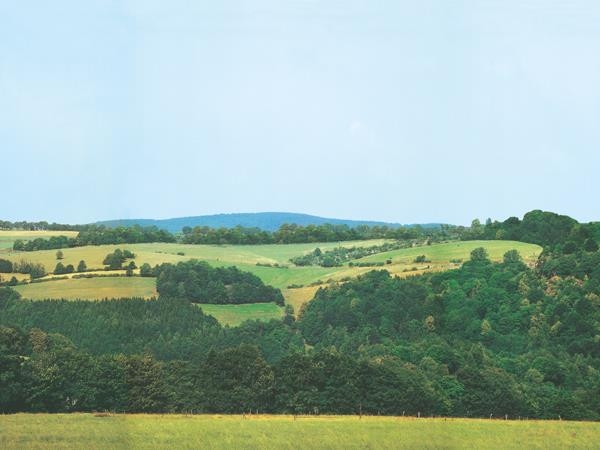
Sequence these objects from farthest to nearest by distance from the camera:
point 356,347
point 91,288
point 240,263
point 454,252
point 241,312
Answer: point 240,263 → point 454,252 → point 241,312 → point 91,288 → point 356,347

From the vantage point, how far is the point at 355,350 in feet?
413

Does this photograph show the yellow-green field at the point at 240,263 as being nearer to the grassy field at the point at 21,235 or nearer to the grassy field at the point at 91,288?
the grassy field at the point at 91,288

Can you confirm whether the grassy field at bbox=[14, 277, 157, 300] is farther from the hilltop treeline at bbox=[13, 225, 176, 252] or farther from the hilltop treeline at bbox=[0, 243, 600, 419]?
the hilltop treeline at bbox=[13, 225, 176, 252]

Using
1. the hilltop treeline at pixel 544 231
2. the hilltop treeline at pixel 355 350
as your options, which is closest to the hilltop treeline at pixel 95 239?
the hilltop treeline at pixel 355 350

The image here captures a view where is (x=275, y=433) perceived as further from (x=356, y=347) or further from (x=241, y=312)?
(x=241, y=312)

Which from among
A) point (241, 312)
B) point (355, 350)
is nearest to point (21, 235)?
point (241, 312)

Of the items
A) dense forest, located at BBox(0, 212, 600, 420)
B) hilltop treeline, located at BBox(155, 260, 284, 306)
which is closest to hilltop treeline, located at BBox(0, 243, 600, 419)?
dense forest, located at BBox(0, 212, 600, 420)

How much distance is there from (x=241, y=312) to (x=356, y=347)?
21.8 metres

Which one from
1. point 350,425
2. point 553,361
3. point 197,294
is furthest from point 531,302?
point 350,425

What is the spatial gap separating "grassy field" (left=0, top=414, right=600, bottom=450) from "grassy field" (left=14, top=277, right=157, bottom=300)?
68.0 meters

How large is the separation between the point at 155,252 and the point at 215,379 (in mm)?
82768

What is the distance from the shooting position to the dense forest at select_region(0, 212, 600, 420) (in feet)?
254

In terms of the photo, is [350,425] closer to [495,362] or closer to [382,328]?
[495,362]

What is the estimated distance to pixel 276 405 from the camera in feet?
266
